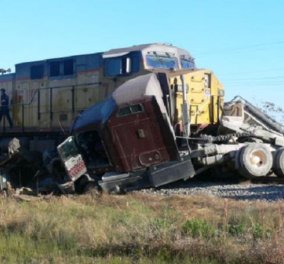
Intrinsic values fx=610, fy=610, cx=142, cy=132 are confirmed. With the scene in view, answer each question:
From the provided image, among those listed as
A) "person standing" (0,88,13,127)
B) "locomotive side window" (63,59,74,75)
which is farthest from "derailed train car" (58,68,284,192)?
"person standing" (0,88,13,127)

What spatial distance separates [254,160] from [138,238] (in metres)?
9.67

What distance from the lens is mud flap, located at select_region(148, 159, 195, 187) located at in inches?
626

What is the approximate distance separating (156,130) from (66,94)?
6381 mm

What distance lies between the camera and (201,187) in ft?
55.5

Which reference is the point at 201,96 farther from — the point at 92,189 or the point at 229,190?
the point at 92,189

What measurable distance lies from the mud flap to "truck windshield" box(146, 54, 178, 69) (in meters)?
3.81

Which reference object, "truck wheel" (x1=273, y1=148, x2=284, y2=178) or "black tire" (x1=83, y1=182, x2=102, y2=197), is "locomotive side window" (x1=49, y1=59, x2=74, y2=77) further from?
"truck wheel" (x1=273, y1=148, x2=284, y2=178)

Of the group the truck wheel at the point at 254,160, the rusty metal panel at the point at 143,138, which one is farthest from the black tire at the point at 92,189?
the truck wheel at the point at 254,160

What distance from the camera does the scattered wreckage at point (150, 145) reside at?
15398mm

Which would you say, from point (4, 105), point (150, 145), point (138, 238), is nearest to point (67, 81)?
point (4, 105)

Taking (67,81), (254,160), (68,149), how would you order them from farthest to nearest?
(67,81) → (254,160) → (68,149)

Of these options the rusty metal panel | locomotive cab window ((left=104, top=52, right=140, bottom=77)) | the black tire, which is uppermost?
locomotive cab window ((left=104, top=52, right=140, bottom=77))

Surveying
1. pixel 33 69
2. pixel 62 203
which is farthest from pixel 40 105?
pixel 62 203

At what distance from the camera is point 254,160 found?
1706 centimetres
